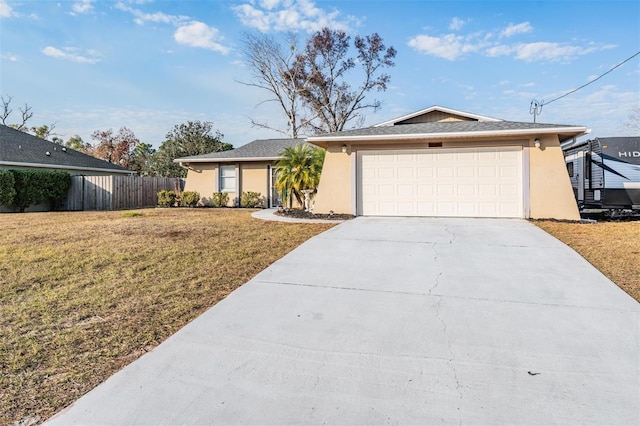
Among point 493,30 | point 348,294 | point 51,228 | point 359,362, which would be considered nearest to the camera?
point 359,362

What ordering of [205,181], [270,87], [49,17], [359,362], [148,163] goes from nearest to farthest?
[359,362] → [49,17] → [205,181] → [270,87] → [148,163]

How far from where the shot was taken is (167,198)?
17.5 metres

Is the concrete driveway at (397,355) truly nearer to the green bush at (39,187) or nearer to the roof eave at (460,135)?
the roof eave at (460,135)

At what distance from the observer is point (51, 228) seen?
912 cm

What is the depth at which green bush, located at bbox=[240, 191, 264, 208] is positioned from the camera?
16.5 meters

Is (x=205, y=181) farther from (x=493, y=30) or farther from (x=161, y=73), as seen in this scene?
(x=493, y=30)

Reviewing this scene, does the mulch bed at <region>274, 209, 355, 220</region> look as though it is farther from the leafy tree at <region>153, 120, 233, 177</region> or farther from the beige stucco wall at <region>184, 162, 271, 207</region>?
the leafy tree at <region>153, 120, 233, 177</region>

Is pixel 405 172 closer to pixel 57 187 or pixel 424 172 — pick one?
pixel 424 172

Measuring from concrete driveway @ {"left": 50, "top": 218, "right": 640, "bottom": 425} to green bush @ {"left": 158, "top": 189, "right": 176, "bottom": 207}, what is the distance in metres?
14.5

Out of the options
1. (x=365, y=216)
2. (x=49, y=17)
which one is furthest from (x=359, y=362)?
(x=49, y=17)

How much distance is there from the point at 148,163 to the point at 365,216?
2765 cm

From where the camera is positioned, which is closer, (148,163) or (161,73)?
(161,73)

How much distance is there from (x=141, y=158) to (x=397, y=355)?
37.0m

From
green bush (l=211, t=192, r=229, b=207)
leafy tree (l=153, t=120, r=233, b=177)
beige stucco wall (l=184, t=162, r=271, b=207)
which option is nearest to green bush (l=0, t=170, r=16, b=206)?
beige stucco wall (l=184, t=162, r=271, b=207)
